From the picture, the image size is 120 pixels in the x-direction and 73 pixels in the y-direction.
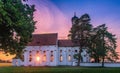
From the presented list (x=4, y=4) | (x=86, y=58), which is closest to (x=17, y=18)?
(x=4, y=4)

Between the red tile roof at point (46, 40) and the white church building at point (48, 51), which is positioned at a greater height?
the red tile roof at point (46, 40)

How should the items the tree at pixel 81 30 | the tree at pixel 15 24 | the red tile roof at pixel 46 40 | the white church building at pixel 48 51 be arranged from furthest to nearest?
the red tile roof at pixel 46 40
the white church building at pixel 48 51
the tree at pixel 81 30
the tree at pixel 15 24

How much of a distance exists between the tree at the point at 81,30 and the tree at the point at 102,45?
256 cm

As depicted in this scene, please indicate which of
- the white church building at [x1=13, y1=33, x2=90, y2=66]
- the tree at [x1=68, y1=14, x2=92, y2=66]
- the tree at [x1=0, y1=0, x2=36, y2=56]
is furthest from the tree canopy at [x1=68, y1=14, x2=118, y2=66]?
the tree at [x1=0, y1=0, x2=36, y2=56]

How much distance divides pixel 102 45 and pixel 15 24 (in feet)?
250

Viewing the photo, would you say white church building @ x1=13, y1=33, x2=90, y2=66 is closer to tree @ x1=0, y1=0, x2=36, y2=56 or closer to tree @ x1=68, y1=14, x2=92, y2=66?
tree @ x1=68, y1=14, x2=92, y2=66

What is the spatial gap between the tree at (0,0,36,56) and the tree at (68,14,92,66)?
62.9 m

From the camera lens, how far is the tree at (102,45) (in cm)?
9938

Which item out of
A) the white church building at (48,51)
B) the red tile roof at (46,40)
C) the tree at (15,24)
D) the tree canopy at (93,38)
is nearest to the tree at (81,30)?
the tree canopy at (93,38)

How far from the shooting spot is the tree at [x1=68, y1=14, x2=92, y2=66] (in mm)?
97562

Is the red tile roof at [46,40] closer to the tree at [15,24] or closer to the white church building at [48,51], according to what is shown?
the white church building at [48,51]

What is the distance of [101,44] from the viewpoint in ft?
329

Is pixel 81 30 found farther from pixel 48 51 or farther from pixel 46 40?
pixel 46 40

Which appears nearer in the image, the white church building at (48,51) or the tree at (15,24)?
the tree at (15,24)
